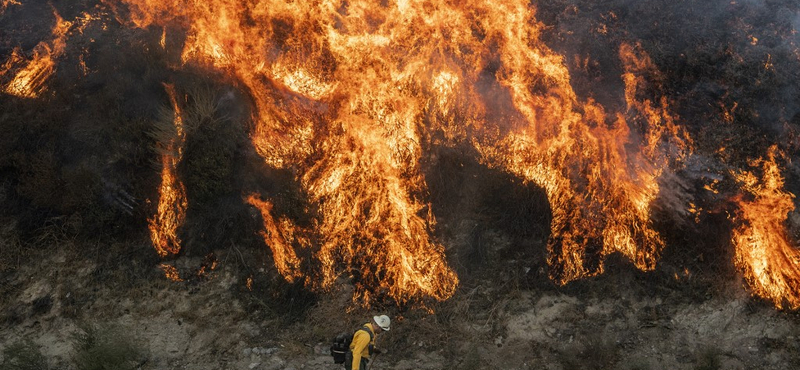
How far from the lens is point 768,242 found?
320 inches

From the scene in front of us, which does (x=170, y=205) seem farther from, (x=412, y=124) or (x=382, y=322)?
(x=382, y=322)

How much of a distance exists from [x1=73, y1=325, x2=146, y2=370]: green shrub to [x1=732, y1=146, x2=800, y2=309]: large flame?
9598 millimetres

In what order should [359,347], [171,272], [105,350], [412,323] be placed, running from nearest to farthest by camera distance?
[359,347]
[105,350]
[412,323]
[171,272]

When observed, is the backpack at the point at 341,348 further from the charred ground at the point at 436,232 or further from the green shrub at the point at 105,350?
the green shrub at the point at 105,350

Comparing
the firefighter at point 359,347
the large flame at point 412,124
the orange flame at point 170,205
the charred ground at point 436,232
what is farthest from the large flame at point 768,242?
the orange flame at point 170,205

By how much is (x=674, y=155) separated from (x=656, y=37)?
2.61 meters

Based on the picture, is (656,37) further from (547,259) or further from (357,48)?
(357,48)

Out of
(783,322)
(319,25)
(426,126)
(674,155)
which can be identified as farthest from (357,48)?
(783,322)

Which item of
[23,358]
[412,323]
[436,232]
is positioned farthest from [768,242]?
[23,358]

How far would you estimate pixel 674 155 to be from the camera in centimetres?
870

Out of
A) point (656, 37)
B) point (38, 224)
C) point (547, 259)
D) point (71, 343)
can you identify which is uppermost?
point (656, 37)

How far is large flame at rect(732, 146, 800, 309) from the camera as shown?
8.00m

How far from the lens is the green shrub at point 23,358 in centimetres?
822

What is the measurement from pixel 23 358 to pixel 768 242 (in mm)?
11650
